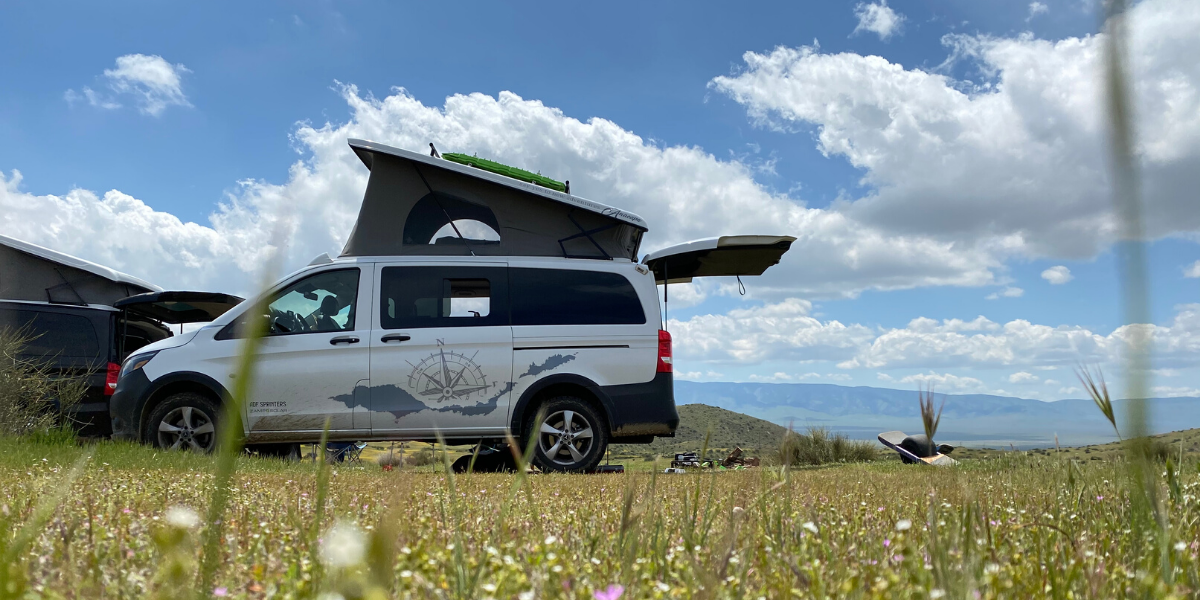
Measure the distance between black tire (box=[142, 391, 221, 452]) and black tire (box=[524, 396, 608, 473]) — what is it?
3195 mm

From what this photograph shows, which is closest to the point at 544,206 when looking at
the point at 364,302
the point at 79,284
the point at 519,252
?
the point at 519,252

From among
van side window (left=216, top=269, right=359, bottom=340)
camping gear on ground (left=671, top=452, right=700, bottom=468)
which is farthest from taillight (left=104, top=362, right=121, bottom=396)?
camping gear on ground (left=671, top=452, right=700, bottom=468)

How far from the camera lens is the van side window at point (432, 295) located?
7762mm

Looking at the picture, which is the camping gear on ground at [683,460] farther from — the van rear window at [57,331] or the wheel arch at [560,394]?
the van rear window at [57,331]

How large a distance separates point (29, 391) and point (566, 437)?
6585 millimetres

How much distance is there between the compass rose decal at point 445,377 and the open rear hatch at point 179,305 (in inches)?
126

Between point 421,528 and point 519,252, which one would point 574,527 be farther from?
point 519,252

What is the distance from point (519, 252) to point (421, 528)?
20.1ft

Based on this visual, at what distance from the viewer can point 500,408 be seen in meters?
7.69

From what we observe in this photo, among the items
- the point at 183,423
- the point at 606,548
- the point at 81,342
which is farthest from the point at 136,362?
the point at 606,548

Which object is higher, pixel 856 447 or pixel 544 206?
pixel 544 206

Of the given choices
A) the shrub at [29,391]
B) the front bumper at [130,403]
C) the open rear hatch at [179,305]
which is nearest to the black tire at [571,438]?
the front bumper at [130,403]

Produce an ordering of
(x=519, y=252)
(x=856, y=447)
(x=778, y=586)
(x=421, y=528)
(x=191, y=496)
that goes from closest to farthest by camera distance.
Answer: (x=778, y=586)
(x=421, y=528)
(x=191, y=496)
(x=519, y=252)
(x=856, y=447)

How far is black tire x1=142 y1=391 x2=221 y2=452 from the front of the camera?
7.84 m
